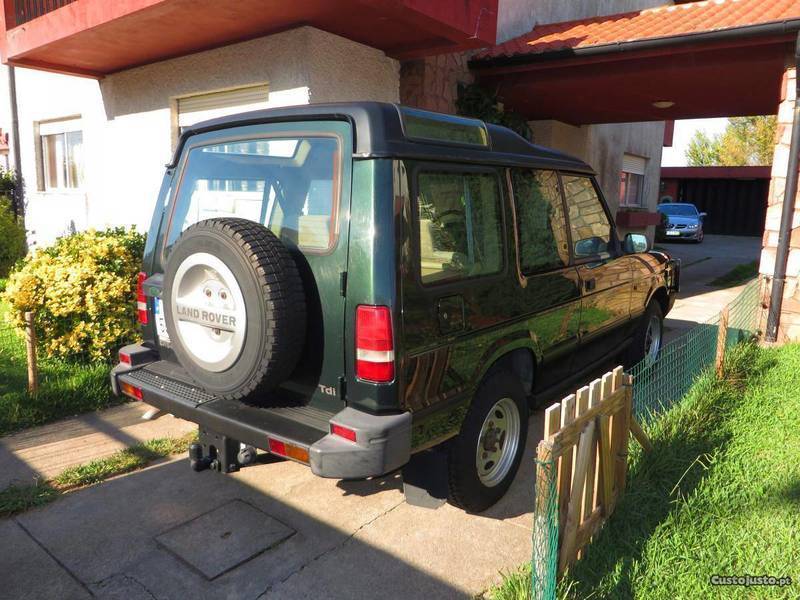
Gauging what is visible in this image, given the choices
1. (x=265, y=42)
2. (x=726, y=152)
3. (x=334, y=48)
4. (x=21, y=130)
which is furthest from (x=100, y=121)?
(x=726, y=152)

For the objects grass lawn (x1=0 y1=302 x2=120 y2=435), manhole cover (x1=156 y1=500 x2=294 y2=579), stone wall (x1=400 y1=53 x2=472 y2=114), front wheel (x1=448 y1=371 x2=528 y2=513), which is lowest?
manhole cover (x1=156 y1=500 x2=294 y2=579)

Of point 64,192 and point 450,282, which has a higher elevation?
point 64,192

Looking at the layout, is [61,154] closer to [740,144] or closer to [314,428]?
[314,428]

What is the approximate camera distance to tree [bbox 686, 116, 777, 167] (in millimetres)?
37812

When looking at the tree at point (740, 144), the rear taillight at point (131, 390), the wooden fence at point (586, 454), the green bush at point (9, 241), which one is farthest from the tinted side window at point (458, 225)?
the tree at point (740, 144)

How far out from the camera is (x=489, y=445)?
11.1ft

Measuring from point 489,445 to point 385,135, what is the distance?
1810 mm

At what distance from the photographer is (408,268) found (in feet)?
8.70

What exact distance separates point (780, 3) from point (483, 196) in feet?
19.5

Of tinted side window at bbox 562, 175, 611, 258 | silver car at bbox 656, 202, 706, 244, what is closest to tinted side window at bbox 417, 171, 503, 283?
tinted side window at bbox 562, 175, 611, 258

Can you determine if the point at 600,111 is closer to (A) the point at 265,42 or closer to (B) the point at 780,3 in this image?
(B) the point at 780,3

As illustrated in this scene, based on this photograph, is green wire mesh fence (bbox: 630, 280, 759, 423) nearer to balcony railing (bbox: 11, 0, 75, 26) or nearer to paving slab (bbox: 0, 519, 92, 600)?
paving slab (bbox: 0, 519, 92, 600)

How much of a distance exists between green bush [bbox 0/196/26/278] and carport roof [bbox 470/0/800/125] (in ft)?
26.2

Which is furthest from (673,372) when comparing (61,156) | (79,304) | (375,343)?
(61,156)
